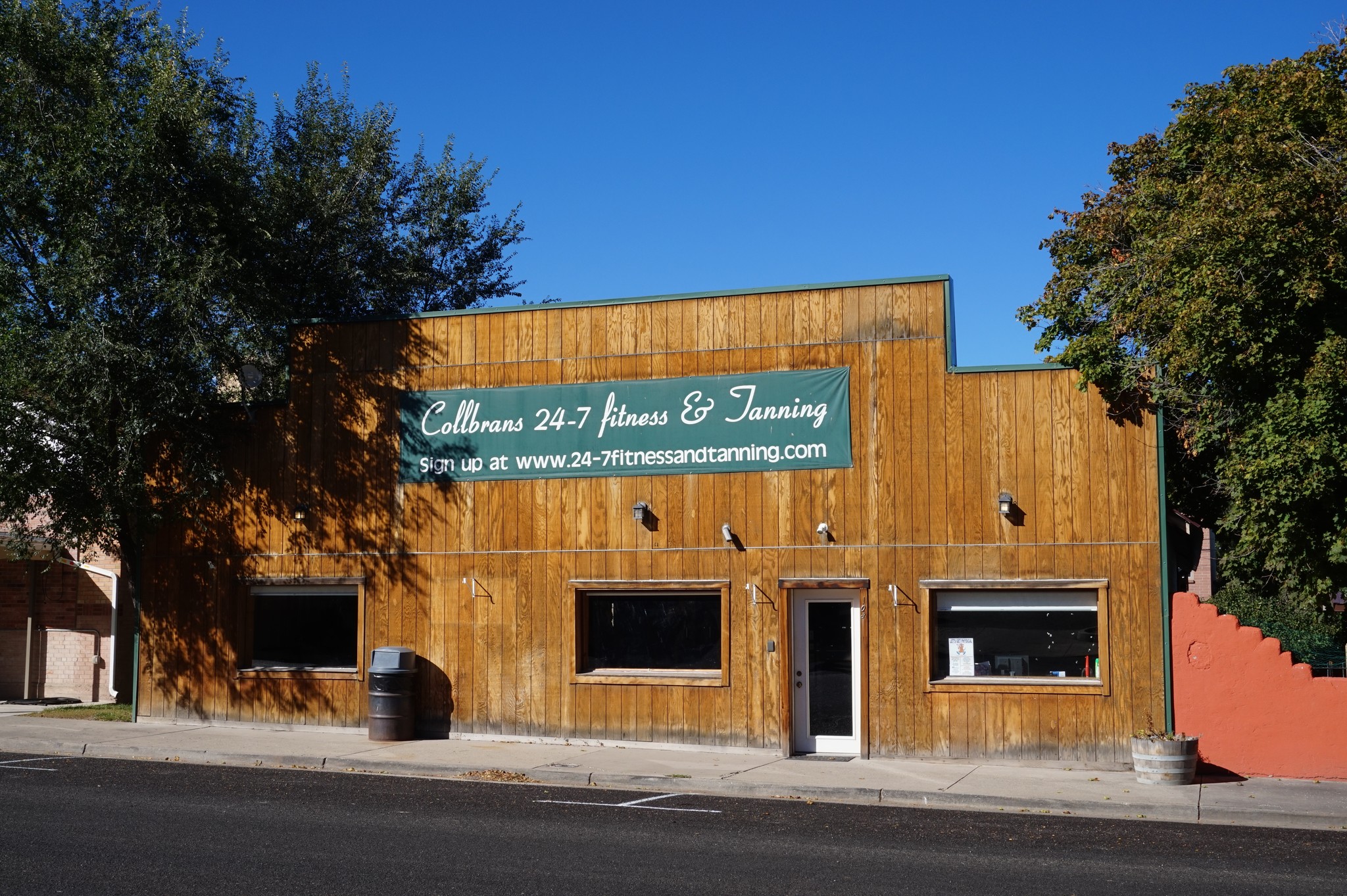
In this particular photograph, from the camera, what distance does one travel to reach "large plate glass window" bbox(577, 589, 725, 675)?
1644 cm

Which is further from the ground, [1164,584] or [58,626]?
[1164,584]

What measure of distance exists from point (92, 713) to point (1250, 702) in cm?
1693

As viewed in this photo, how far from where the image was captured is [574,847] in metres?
9.84

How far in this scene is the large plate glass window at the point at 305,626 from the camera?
715 inches

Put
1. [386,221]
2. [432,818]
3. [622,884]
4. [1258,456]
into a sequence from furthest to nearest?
[386,221] → [1258,456] → [432,818] → [622,884]

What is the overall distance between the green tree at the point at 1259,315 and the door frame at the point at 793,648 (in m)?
3.88

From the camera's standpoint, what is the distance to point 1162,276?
14.0m

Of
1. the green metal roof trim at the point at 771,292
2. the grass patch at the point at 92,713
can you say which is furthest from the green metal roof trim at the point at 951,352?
the grass patch at the point at 92,713

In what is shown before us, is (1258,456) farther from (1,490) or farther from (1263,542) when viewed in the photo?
(1,490)

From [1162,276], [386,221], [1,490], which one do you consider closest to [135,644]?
[1,490]

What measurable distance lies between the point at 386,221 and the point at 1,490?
11.9m

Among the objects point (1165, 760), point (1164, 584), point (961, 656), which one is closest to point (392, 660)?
point (961, 656)

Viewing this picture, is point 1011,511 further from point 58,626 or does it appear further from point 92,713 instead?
point 58,626

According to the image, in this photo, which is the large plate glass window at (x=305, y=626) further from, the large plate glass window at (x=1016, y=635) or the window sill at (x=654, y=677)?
the large plate glass window at (x=1016, y=635)
